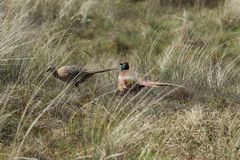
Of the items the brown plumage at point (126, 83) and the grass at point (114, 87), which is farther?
the brown plumage at point (126, 83)

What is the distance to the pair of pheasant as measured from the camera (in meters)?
4.64

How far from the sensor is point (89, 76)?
16.9 ft

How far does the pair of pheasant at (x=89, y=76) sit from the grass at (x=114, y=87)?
8cm

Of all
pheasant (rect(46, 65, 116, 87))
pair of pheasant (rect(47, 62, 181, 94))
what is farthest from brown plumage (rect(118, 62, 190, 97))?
pheasant (rect(46, 65, 116, 87))

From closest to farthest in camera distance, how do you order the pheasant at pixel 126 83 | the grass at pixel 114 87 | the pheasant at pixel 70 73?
the grass at pixel 114 87, the pheasant at pixel 126 83, the pheasant at pixel 70 73

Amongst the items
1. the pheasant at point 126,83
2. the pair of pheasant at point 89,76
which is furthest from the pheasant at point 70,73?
the pheasant at point 126,83

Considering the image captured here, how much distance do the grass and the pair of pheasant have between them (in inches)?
3.1

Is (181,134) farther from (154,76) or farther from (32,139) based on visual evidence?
(154,76)

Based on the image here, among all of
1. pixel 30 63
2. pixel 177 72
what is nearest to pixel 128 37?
pixel 177 72

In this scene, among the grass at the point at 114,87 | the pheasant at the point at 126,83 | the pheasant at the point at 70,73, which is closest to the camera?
the grass at the point at 114,87

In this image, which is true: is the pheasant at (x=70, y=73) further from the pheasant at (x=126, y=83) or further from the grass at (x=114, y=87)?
the pheasant at (x=126, y=83)

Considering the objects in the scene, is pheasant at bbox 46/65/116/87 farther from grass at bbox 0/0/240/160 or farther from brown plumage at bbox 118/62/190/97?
brown plumage at bbox 118/62/190/97

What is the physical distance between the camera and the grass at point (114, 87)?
375cm

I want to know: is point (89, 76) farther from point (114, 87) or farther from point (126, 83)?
point (126, 83)
